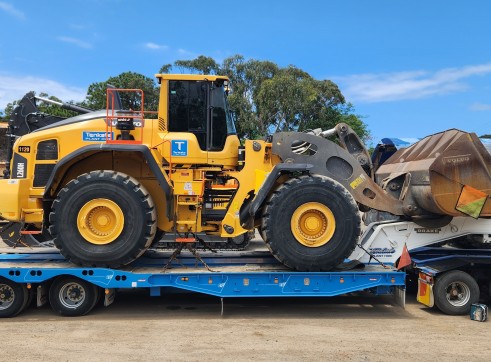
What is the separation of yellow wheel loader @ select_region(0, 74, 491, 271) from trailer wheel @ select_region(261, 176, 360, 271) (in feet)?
0.05

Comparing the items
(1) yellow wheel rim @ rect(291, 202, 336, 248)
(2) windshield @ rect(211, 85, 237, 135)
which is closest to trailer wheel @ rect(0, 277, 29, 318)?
(2) windshield @ rect(211, 85, 237, 135)

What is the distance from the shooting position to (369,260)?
746 centimetres

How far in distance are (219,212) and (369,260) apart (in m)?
2.64

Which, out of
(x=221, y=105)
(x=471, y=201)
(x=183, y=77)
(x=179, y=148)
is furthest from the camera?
(x=221, y=105)

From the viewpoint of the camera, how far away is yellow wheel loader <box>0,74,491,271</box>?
6434 mm

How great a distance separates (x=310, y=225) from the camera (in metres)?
6.60

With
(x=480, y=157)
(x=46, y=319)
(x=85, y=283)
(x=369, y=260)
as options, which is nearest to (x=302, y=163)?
(x=369, y=260)

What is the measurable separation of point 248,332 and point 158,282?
4.84ft

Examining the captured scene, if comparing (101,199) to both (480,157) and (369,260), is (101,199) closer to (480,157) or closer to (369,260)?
(369,260)

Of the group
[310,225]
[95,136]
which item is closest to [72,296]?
[95,136]

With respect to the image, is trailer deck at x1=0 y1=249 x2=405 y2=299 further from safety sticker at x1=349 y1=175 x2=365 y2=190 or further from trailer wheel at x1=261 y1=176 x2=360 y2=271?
safety sticker at x1=349 y1=175 x2=365 y2=190

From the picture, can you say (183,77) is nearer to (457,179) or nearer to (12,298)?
(12,298)

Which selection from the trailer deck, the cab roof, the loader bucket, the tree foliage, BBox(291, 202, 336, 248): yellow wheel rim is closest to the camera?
the trailer deck

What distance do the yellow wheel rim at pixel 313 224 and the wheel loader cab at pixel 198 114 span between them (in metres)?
1.46
